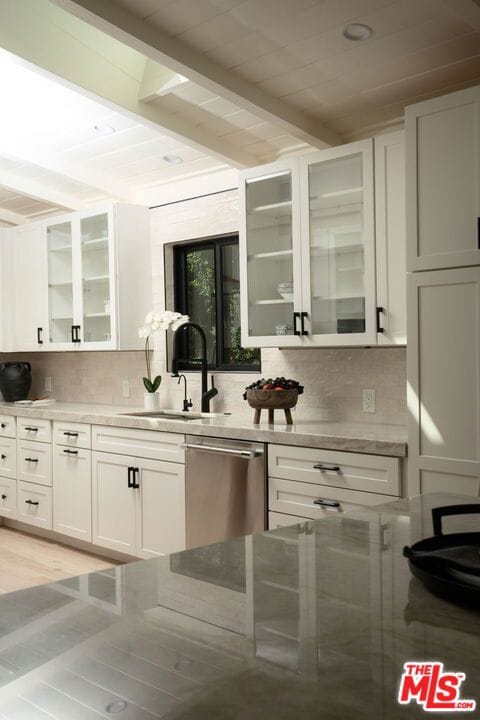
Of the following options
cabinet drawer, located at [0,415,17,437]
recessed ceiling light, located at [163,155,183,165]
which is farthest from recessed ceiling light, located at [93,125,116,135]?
cabinet drawer, located at [0,415,17,437]

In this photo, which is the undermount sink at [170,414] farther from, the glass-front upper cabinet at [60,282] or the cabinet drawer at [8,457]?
the cabinet drawer at [8,457]

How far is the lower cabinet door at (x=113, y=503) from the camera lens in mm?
4234

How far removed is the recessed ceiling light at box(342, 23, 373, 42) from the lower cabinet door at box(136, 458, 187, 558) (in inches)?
92.5

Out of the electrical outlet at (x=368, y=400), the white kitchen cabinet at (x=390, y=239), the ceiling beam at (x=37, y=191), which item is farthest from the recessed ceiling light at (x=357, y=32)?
the ceiling beam at (x=37, y=191)

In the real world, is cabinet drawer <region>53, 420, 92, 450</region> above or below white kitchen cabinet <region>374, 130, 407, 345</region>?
below

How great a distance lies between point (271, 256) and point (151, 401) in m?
1.54

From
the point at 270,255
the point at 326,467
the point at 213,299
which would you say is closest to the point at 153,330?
the point at 213,299

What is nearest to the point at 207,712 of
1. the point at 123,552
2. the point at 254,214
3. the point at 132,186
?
the point at 254,214

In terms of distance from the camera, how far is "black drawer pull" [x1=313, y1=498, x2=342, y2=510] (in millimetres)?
3131

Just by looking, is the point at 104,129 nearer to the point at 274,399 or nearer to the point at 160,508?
the point at 274,399

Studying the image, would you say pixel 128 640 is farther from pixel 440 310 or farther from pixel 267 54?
pixel 267 54

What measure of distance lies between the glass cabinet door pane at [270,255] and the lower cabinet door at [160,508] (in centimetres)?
97

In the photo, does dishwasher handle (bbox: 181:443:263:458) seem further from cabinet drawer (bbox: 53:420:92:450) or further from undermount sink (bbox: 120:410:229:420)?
cabinet drawer (bbox: 53:420:92:450)

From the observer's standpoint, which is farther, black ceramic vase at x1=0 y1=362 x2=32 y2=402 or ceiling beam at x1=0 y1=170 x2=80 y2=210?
black ceramic vase at x1=0 y1=362 x2=32 y2=402
